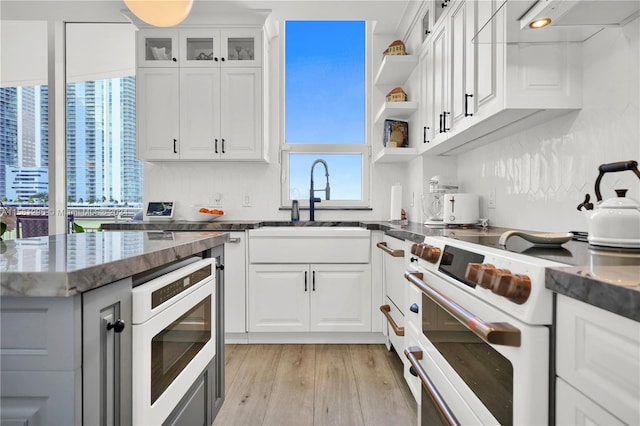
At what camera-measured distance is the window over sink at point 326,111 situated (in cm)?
354

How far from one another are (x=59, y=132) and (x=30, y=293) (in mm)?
3610

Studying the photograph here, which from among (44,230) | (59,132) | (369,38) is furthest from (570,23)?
(44,230)

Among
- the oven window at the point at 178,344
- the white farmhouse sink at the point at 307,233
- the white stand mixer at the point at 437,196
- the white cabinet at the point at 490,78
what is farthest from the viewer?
the white farmhouse sink at the point at 307,233

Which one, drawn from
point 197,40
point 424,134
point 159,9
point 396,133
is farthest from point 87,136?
point 424,134

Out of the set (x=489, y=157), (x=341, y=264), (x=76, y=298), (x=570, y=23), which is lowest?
(x=341, y=264)

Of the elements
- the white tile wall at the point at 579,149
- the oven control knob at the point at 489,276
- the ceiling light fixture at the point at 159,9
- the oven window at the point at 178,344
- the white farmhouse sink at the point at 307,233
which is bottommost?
the oven window at the point at 178,344

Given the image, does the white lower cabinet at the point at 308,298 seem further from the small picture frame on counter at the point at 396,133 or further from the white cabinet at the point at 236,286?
the small picture frame on counter at the point at 396,133

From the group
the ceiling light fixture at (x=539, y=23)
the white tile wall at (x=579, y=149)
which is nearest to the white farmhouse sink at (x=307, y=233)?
the white tile wall at (x=579, y=149)

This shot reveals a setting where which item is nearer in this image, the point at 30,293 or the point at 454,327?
the point at 30,293

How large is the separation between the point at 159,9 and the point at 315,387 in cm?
206

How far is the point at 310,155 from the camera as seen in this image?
3.56 meters

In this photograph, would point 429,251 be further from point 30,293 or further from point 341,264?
point 341,264

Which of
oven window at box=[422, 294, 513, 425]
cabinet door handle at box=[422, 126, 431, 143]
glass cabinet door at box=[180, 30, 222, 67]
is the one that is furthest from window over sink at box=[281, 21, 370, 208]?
oven window at box=[422, 294, 513, 425]

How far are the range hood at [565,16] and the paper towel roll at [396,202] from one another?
174cm
